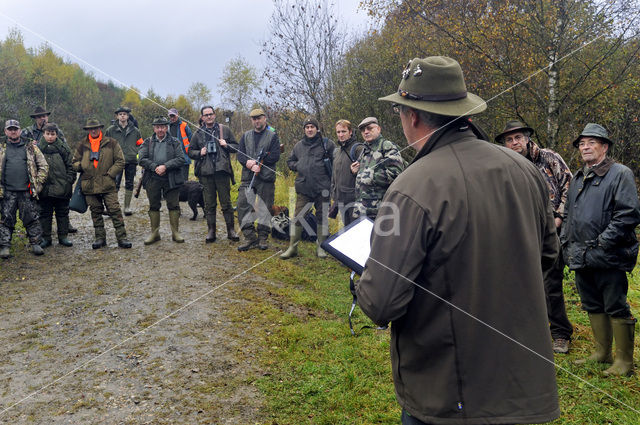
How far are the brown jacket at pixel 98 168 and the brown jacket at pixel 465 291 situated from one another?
772cm

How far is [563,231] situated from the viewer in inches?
185

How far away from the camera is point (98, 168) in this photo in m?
8.48

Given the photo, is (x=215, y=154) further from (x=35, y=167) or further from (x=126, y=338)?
(x=126, y=338)

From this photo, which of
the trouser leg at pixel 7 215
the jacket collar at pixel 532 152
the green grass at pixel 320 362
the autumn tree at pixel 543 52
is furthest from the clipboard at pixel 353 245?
the trouser leg at pixel 7 215

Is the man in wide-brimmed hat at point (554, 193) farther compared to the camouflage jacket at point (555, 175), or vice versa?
the camouflage jacket at point (555, 175)

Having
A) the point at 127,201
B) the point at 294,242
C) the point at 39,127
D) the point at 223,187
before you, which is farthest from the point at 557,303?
the point at 127,201

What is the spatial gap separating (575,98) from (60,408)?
11.0 meters

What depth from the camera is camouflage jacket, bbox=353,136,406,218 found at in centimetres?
630

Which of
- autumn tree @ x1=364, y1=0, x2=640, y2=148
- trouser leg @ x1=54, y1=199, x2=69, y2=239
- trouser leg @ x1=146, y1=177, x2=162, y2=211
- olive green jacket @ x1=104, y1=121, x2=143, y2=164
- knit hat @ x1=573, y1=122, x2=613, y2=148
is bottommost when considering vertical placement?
trouser leg @ x1=54, y1=199, x2=69, y2=239

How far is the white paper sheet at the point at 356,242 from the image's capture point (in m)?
2.56

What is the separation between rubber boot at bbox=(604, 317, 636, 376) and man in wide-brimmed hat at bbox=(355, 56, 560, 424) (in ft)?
9.51

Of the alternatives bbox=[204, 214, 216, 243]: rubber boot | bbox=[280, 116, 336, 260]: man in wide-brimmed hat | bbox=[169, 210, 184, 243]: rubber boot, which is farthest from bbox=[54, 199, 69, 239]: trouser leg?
bbox=[280, 116, 336, 260]: man in wide-brimmed hat

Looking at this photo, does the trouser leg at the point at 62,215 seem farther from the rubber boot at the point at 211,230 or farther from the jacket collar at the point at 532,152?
the jacket collar at the point at 532,152

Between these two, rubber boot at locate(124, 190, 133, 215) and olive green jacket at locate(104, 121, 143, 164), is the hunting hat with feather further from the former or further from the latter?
rubber boot at locate(124, 190, 133, 215)
